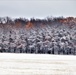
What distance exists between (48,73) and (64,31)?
52316 millimetres

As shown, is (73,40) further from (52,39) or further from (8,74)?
(8,74)

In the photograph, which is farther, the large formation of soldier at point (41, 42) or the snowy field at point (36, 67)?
the large formation of soldier at point (41, 42)

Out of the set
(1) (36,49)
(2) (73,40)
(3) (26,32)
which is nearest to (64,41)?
(2) (73,40)

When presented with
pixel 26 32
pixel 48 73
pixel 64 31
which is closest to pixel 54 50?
pixel 64 31

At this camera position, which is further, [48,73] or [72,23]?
[72,23]

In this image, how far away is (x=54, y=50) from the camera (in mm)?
57312

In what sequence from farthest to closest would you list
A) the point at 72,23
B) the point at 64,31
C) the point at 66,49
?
1. the point at 72,23
2. the point at 64,31
3. the point at 66,49

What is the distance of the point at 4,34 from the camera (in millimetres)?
68312

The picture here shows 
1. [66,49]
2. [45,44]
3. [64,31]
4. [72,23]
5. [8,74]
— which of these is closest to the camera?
[8,74]

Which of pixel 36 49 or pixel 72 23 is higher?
pixel 72 23

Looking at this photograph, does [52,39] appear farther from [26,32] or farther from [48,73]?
[48,73]

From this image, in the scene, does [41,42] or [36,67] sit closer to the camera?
[36,67]

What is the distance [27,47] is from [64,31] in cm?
1213

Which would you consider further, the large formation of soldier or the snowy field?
the large formation of soldier
